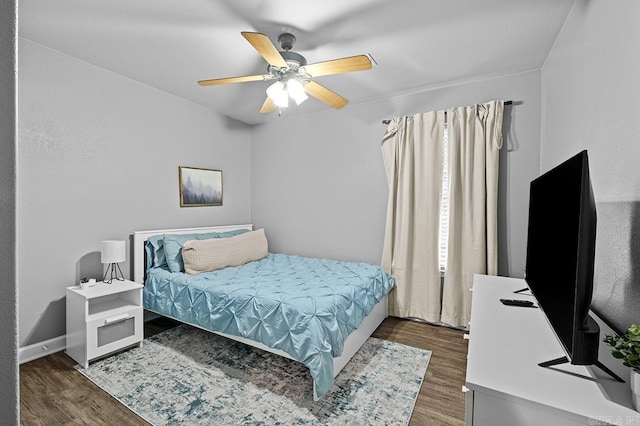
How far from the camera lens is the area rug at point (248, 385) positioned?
1.81m

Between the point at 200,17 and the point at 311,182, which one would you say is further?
the point at 311,182

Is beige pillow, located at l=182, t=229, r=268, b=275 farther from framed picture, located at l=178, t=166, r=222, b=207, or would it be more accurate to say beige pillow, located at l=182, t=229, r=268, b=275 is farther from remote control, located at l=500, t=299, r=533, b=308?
remote control, located at l=500, t=299, r=533, b=308

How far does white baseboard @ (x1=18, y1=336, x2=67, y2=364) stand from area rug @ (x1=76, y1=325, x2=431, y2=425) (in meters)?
0.52

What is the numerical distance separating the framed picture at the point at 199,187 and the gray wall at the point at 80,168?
89mm

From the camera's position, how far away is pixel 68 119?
8.49 ft

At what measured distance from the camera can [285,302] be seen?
83.1 inches

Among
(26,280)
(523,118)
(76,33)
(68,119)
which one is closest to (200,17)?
(76,33)

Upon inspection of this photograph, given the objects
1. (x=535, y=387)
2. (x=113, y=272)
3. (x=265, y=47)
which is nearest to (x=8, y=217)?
(x=535, y=387)

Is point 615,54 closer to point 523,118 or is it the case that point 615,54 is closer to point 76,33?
point 523,118

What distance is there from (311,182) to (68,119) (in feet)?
8.48

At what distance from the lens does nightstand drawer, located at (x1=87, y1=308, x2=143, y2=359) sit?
7.60 ft

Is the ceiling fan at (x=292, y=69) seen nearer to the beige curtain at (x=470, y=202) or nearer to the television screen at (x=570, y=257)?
the television screen at (x=570, y=257)

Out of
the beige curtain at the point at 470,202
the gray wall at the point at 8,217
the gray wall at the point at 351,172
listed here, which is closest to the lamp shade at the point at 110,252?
the gray wall at the point at 351,172

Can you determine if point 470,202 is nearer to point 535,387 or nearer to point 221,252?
point 535,387
